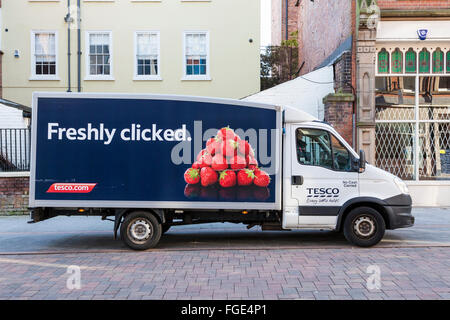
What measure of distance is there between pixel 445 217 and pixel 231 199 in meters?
6.55

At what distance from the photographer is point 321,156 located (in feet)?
27.4

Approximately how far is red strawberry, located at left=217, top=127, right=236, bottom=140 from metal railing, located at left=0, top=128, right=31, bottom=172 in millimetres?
7546

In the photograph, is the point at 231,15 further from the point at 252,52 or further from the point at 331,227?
the point at 331,227

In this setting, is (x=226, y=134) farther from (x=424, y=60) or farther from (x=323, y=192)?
(x=424, y=60)

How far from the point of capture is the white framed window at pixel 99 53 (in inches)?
707

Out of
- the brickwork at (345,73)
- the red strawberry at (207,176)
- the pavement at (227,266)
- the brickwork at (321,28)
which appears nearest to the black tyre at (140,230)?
the pavement at (227,266)

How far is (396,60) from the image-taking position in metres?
13.8

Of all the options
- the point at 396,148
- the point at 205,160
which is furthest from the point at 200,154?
the point at 396,148

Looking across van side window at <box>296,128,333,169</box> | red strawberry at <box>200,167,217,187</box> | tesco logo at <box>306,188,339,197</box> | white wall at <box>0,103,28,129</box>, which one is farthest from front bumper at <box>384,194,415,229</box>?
white wall at <box>0,103,28,129</box>

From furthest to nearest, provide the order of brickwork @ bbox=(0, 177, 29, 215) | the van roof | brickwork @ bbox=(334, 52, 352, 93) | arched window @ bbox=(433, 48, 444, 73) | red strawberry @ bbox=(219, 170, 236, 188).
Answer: arched window @ bbox=(433, 48, 444, 73) → brickwork @ bbox=(334, 52, 352, 93) → brickwork @ bbox=(0, 177, 29, 215) → the van roof → red strawberry @ bbox=(219, 170, 236, 188)

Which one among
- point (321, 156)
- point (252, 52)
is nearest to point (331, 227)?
point (321, 156)

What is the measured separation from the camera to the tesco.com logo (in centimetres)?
808

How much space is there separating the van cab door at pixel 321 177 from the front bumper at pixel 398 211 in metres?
0.63

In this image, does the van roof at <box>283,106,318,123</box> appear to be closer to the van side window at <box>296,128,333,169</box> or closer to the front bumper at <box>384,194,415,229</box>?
the van side window at <box>296,128,333,169</box>
